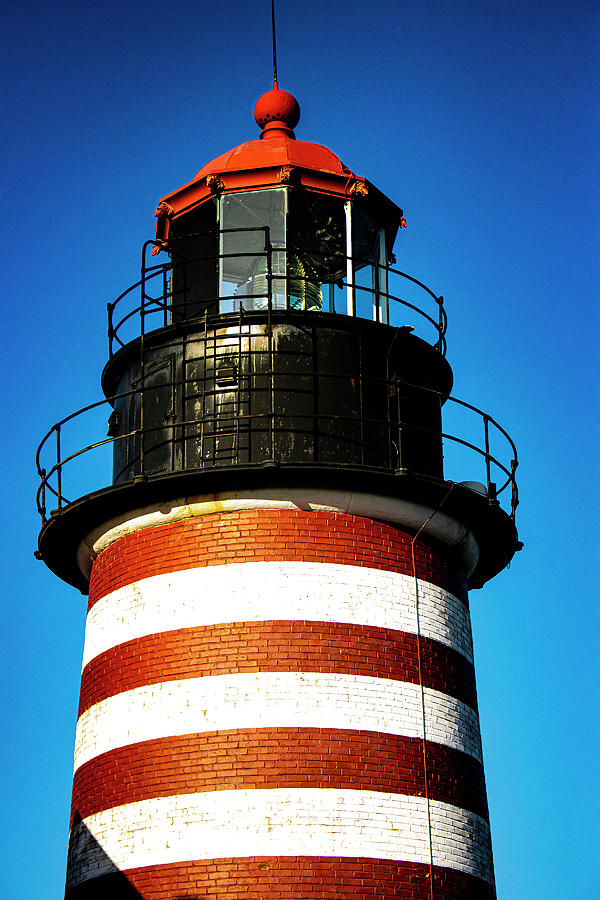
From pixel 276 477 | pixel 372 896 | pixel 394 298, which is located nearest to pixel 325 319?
pixel 394 298

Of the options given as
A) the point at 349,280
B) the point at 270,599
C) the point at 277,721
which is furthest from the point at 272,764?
the point at 349,280

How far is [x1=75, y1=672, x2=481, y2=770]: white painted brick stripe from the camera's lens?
56.9 ft

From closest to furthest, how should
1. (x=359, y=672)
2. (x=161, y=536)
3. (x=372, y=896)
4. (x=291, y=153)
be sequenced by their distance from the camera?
(x=372, y=896), (x=359, y=672), (x=161, y=536), (x=291, y=153)

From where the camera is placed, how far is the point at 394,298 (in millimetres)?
19859

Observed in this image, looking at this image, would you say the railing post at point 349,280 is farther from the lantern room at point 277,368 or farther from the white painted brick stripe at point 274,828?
the white painted brick stripe at point 274,828

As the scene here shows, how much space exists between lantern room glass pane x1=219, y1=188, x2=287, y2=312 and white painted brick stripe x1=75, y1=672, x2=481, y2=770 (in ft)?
18.8

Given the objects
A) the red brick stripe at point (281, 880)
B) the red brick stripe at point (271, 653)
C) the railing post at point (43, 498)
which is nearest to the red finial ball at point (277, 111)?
the railing post at point (43, 498)

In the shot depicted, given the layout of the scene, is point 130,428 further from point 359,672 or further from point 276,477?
point 359,672

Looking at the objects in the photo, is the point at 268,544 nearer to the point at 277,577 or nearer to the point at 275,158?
the point at 277,577

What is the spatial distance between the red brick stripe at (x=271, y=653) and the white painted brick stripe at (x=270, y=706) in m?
0.12

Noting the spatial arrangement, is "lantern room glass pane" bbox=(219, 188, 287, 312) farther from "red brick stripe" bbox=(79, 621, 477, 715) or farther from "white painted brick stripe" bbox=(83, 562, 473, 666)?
"red brick stripe" bbox=(79, 621, 477, 715)

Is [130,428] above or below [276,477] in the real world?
above

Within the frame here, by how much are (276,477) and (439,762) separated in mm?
4341

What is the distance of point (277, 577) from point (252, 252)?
5306 millimetres
